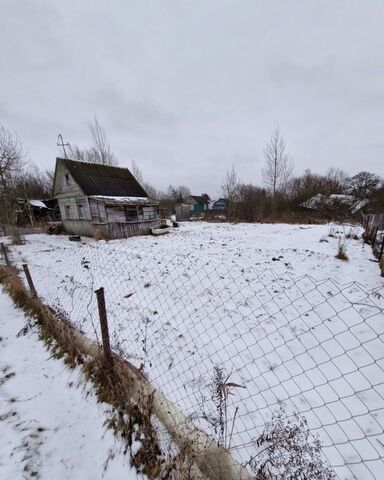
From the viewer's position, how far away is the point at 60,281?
225 inches

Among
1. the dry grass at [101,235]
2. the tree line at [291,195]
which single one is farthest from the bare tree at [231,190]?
the dry grass at [101,235]

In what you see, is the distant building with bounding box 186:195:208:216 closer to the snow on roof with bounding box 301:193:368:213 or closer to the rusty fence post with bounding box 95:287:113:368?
the snow on roof with bounding box 301:193:368:213

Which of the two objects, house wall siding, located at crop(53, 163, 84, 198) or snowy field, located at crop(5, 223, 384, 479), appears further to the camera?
house wall siding, located at crop(53, 163, 84, 198)

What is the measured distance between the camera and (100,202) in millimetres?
13094

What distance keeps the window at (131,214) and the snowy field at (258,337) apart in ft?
25.9

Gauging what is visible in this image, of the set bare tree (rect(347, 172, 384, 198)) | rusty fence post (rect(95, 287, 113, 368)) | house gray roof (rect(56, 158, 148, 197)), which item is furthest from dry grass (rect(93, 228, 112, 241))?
bare tree (rect(347, 172, 384, 198))

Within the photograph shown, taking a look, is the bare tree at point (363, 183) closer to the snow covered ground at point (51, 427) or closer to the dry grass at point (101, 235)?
the dry grass at point (101, 235)

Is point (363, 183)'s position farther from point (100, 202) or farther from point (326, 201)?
point (100, 202)

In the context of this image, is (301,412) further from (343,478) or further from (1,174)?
(1,174)

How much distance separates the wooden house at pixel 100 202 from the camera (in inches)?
523

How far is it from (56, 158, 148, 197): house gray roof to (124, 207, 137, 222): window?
177cm

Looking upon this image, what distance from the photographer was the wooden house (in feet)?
43.6

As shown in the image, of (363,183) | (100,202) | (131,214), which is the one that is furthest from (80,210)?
(363,183)

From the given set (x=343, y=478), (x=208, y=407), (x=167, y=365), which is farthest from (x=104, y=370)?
(x=343, y=478)
